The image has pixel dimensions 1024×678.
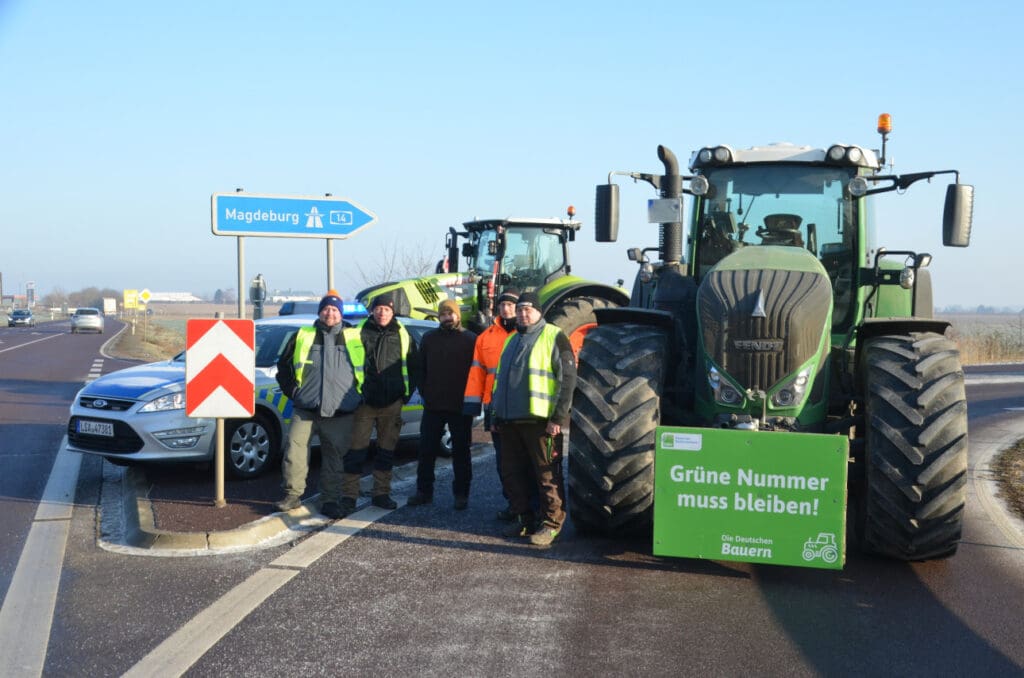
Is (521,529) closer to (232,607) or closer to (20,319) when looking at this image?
(232,607)

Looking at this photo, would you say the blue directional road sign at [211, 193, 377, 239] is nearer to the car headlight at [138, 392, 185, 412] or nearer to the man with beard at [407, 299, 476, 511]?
the car headlight at [138, 392, 185, 412]

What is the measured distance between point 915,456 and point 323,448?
4.64 meters

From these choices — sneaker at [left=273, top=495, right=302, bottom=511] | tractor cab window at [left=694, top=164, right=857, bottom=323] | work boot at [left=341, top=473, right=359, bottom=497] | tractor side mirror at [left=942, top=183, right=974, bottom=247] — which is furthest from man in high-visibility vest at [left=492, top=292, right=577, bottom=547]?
tractor side mirror at [left=942, top=183, right=974, bottom=247]

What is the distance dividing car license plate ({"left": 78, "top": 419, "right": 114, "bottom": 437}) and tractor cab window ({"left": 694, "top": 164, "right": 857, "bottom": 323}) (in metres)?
5.68

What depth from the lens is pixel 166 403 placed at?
31.6 ft

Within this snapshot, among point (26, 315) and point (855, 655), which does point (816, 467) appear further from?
point (26, 315)

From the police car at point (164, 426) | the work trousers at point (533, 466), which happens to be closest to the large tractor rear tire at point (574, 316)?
the police car at point (164, 426)

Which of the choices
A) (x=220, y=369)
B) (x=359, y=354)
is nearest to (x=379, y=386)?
(x=359, y=354)

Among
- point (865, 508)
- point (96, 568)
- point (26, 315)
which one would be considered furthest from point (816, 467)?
point (26, 315)

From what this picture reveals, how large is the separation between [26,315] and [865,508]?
85.5 m

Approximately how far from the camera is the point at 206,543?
728 centimetres

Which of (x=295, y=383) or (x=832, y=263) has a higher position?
(x=832, y=263)

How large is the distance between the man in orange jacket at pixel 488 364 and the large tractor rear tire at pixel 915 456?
2805 millimetres

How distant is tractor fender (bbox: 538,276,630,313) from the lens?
1516 centimetres
